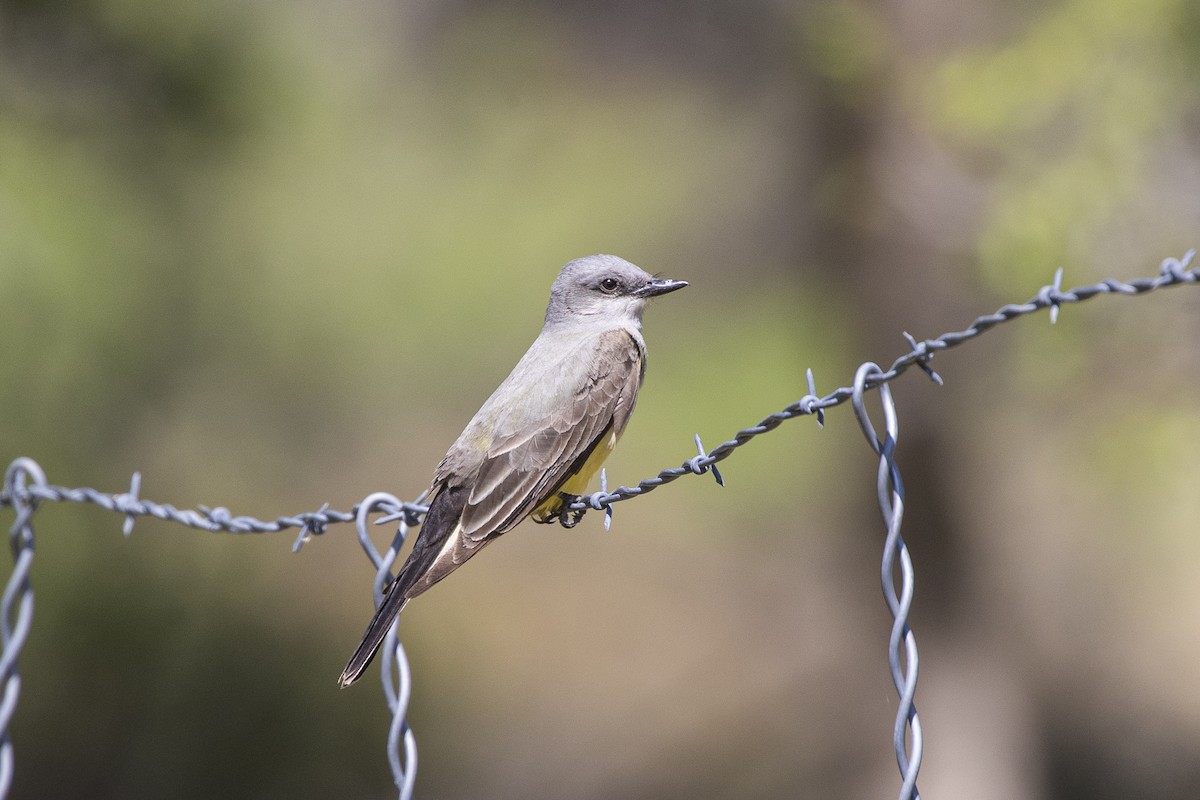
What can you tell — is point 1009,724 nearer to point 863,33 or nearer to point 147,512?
point 863,33

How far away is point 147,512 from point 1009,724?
6981mm

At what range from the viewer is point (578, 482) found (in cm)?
415

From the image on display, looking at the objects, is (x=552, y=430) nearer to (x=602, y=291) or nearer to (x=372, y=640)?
(x=602, y=291)

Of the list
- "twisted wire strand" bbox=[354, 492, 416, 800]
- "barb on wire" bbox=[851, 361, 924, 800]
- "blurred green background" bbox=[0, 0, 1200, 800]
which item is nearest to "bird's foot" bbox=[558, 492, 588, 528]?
"twisted wire strand" bbox=[354, 492, 416, 800]

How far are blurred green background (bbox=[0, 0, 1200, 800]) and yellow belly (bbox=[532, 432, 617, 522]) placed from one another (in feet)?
9.99

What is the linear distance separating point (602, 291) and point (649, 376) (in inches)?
337

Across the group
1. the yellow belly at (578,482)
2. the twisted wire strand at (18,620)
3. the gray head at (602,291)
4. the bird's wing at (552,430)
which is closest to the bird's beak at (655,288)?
the gray head at (602,291)

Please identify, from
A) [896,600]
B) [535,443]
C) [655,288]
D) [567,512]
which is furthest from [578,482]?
[896,600]

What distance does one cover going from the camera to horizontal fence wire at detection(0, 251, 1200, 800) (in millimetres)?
1997

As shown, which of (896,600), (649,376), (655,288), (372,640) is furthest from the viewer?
(649,376)

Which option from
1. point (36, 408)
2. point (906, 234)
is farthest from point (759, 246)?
point (36, 408)

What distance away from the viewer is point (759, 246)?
1002 centimetres

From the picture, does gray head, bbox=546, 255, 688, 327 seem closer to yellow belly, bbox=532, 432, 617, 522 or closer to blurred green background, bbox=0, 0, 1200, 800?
yellow belly, bbox=532, 432, 617, 522

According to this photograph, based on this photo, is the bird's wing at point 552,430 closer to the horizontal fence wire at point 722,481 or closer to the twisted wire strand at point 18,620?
the horizontal fence wire at point 722,481
